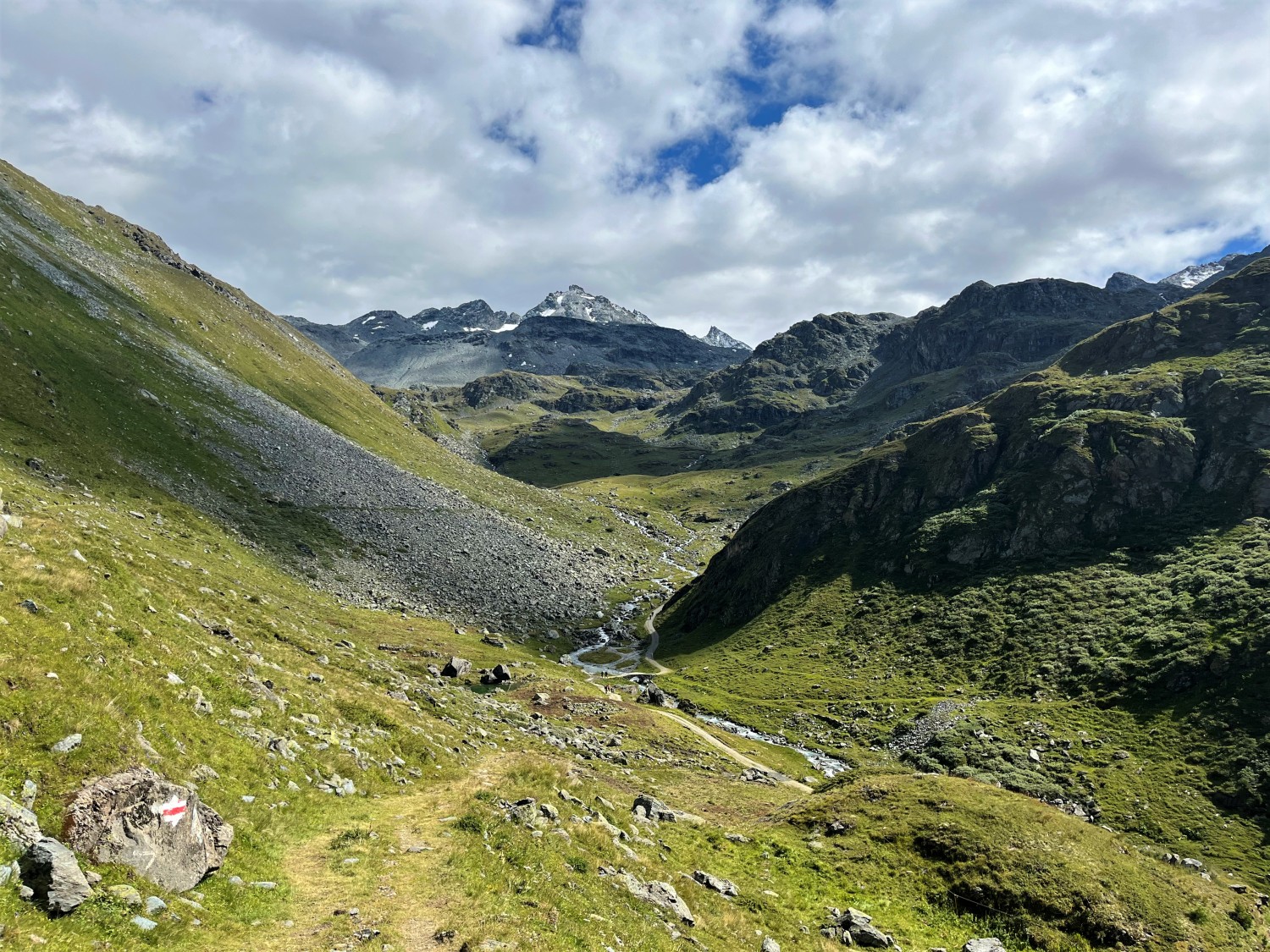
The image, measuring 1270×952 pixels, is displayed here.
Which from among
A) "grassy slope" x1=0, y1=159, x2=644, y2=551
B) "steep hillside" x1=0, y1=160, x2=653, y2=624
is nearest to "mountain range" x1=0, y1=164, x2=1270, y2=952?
"steep hillside" x1=0, y1=160, x2=653, y2=624

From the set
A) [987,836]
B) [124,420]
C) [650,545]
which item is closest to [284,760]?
[987,836]

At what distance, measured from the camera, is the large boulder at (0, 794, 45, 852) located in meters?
10.9

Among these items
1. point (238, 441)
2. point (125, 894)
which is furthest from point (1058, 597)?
point (238, 441)

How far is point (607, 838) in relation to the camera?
23.4 m

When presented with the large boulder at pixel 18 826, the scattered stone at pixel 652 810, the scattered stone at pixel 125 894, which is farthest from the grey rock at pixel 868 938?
the large boulder at pixel 18 826

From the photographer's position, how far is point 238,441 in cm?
11050

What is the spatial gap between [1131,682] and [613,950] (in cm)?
7701

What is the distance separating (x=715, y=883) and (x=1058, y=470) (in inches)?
4211

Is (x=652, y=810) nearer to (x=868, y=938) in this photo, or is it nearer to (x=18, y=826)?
(x=868, y=938)

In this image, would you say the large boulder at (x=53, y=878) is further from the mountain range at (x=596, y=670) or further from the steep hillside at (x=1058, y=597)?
the steep hillside at (x=1058, y=597)

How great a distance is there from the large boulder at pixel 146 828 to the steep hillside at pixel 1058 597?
6516 cm

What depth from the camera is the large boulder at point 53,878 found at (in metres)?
10.4

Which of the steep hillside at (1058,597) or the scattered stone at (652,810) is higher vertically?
the steep hillside at (1058,597)

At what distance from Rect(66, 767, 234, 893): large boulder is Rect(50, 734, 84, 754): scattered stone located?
1337mm
